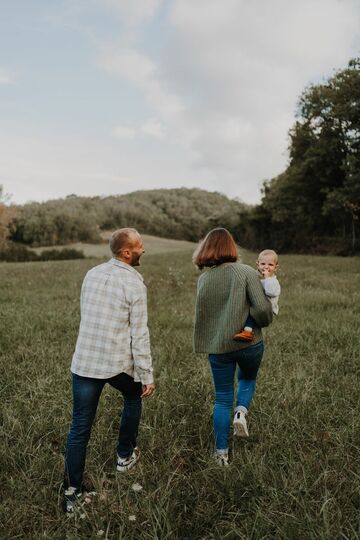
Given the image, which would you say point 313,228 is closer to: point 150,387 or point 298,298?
point 298,298

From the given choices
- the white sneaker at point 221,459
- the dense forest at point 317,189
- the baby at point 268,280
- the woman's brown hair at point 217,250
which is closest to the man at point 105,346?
the woman's brown hair at point 217,250

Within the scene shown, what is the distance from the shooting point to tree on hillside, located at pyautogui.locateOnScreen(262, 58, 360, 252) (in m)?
31.1

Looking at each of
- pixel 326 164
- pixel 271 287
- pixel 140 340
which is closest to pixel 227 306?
pixel 271 287

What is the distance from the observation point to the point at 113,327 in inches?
113

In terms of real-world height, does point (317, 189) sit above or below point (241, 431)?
above

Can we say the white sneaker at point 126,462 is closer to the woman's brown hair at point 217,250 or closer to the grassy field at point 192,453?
the grassy field at point 192,453

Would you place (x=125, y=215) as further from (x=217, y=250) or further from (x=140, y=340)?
(x=140, y=340)

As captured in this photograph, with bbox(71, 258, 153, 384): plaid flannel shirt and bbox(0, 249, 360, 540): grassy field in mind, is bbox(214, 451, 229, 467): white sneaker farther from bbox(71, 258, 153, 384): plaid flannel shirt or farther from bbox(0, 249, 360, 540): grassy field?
bbox(71, 258, 153, 384): plaid flannel shirt

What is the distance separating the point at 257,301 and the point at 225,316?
0.29 m

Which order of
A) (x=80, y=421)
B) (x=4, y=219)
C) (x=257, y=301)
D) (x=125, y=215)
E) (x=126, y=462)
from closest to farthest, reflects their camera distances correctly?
(x=80, y=421) < (x=126, y=462) < (x=257, y=301) < (x=4, y=219) < (x=125, y=215)

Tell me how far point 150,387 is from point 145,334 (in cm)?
36

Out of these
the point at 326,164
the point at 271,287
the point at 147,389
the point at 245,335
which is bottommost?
the point at 147,389

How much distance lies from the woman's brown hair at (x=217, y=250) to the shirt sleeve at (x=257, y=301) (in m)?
0.24

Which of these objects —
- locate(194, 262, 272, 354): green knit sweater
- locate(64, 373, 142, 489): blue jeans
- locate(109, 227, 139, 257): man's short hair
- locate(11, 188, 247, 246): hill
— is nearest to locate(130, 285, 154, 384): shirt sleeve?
locate(64, 373, 142, 489): blue jeans
